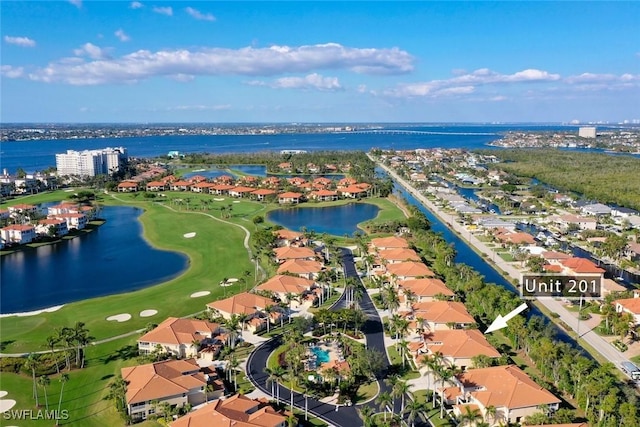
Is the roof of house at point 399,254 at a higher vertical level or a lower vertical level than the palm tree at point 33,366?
higher

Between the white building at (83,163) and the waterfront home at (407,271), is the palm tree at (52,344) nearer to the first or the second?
the waterfront home at (407,271)

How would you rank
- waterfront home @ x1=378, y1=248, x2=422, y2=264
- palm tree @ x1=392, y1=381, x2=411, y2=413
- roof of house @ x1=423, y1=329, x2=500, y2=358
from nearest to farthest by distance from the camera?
palm tree @ x1=392, y1=381, x2=411, y2=413 < roof of house @ x1=423, y1=329, x2=500, y2=358 < waterfront home @ x1=378, y1=248, x2=422, y2=264

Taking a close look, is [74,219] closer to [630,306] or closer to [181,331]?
[181,331]

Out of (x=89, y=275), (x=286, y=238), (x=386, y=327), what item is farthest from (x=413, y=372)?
(x=89, y=275)

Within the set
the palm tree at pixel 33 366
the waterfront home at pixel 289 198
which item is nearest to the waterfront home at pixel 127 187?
the waterfront home at pixel 289 198

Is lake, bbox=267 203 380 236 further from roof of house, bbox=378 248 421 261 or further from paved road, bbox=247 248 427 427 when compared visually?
paved road, bbox=247 248 427 427

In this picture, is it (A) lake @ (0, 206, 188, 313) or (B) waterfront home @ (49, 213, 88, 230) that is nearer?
(A) lake @ (0, 206, 188, 313)

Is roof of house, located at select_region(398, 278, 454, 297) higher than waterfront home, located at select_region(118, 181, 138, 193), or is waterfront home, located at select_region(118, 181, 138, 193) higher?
waterfront home, located at select_region(118, 181, 138, 193)

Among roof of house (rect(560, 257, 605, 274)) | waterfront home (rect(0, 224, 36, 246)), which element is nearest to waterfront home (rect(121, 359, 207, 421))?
roof of house (rect(560, 257, 605, 274))
